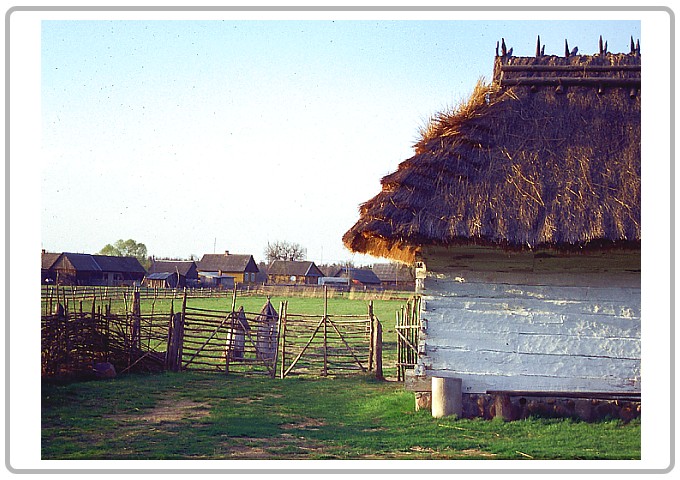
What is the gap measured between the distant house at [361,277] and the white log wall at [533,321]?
49953mm

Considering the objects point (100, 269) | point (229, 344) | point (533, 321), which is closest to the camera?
point (533, 321)

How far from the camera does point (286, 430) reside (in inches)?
309

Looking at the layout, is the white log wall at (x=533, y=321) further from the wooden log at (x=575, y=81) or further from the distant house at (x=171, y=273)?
the distant house at (x=171, y=273)

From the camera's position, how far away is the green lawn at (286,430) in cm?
662

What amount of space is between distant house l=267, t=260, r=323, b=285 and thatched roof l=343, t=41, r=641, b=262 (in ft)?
171

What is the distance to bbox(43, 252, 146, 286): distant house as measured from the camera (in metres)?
34.4

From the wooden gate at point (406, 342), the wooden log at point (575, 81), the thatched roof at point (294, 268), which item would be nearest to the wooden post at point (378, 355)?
the wooden gate at point (406, 342)

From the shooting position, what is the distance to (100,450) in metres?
6.63

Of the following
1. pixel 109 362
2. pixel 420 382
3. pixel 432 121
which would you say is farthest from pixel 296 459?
pixel 109 362

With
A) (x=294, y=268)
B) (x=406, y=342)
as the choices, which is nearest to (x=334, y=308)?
(x=406, y=342)

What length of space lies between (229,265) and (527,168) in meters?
49.7

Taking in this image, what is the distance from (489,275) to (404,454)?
7.78ft
